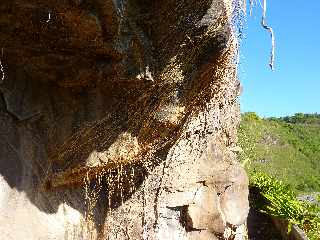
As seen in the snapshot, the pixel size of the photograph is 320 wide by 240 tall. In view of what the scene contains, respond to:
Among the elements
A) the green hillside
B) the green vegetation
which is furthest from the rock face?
the green hillside

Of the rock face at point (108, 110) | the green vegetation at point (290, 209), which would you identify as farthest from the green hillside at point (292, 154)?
the rock face at point (108, 110)

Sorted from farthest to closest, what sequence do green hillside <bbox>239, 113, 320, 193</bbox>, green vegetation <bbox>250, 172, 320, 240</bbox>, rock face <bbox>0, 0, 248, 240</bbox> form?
green hillside <bbox>239, 113, 320, 193</bbox> → green vegetation <bbox>250, 172, 320, 240</bbox> → rock face <bbox>0, 0, 248, 240</bbox>

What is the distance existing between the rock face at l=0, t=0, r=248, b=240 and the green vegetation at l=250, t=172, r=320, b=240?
4713 mm

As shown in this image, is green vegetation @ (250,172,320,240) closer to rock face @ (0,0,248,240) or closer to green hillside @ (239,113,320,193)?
green hillside @ (239,113,320,193)

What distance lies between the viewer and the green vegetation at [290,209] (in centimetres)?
1006

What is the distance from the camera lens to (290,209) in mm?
10227

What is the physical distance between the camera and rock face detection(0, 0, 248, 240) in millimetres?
3906

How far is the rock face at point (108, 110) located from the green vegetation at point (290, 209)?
471 centimetres

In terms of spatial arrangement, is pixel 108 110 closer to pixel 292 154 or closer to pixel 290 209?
pixel 290 209

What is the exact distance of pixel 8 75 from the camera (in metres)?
4.24

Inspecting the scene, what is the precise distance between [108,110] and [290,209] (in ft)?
21.9

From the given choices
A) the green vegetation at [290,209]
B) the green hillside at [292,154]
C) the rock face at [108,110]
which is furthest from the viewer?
the green hillside at [292,154]

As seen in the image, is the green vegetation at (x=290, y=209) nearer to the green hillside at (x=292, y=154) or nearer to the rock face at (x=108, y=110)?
the green hillside at (x=292, y=154)

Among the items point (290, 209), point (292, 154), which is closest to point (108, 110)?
point (290, 209)
